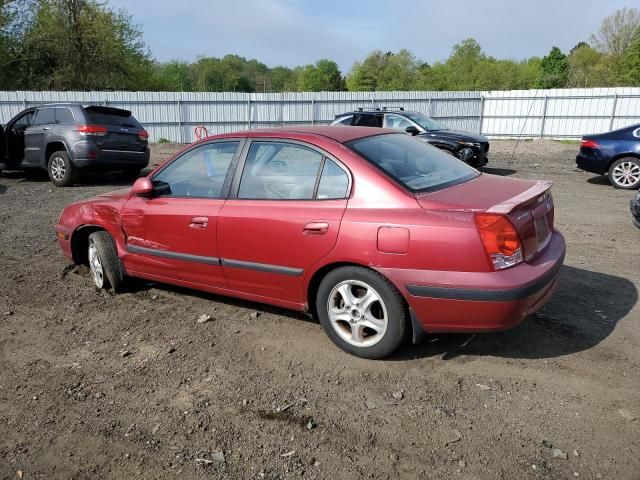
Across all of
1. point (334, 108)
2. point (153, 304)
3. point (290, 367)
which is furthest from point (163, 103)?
point (290, 367)

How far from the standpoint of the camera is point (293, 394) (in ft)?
10.4

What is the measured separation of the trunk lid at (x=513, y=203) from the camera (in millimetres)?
3160

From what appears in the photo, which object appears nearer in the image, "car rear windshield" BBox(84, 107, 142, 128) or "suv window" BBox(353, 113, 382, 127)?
"car rear windshield" BBox(84, 107, 142, 128)

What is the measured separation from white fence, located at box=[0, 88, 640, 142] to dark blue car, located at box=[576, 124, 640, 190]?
14.2 metres

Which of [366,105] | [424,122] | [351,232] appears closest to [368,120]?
[424,122]

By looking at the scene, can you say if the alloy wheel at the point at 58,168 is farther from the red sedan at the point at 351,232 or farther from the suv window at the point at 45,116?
the red sedan at the point at 351,232

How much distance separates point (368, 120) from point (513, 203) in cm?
1048

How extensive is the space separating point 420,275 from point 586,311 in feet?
6.44

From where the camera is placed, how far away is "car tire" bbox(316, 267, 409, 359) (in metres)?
3.30

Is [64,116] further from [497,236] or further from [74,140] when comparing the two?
[497,236]

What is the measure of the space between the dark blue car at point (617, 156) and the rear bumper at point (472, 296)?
29.2ft

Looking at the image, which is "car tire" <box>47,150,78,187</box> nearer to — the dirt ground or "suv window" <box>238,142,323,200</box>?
the dirt ground

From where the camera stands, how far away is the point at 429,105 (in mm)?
24547

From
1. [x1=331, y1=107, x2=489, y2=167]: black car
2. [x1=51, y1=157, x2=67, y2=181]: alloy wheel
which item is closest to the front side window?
[x1=51, y1=157, x2=67, y2=181]: alloy wheel
